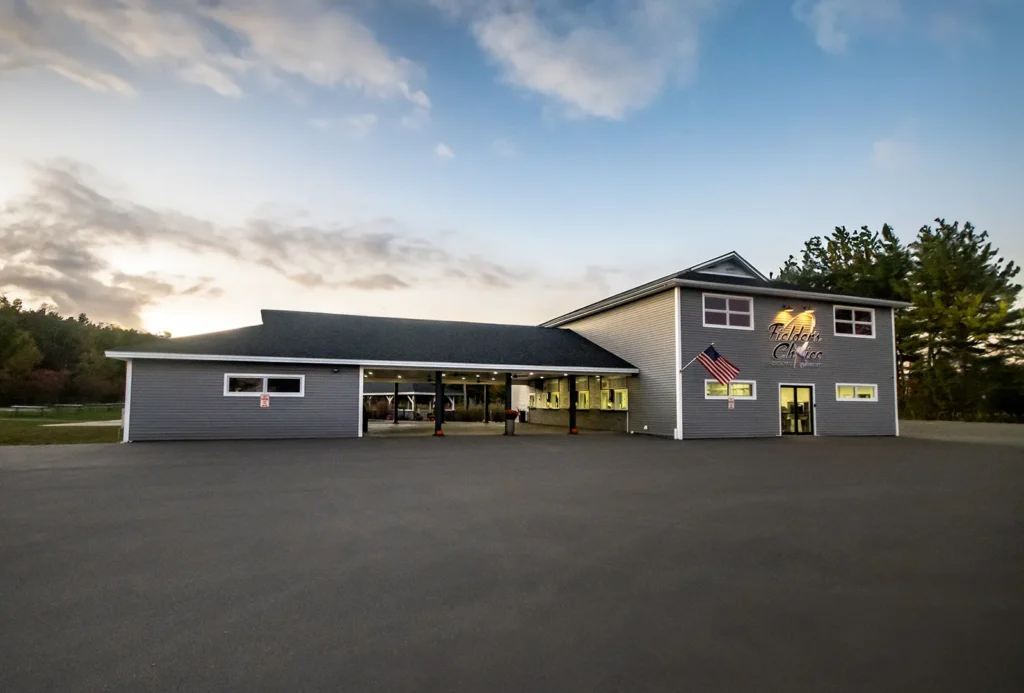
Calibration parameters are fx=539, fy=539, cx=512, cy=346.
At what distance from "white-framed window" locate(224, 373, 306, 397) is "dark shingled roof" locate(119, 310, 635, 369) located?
0.79 m

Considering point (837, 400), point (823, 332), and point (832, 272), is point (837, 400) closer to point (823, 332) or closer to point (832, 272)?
point (823, 332)

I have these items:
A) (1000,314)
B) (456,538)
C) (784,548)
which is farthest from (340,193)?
(1000,314)

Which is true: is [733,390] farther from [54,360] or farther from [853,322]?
[54,360]

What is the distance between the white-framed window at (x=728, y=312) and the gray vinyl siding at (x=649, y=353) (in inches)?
58.5

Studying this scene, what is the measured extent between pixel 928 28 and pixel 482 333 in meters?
17.8

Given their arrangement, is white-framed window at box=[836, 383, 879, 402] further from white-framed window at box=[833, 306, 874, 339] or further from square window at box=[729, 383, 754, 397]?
square window at box=[729, 383, 754, 397]

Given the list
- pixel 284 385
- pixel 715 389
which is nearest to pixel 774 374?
pixel 715 389

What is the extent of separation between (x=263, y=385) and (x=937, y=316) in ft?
134

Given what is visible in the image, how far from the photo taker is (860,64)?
582 inches

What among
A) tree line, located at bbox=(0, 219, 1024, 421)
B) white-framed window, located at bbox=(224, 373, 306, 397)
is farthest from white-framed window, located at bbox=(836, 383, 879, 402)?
white-framed window, located at bbox=(224, 373, 306, 397)

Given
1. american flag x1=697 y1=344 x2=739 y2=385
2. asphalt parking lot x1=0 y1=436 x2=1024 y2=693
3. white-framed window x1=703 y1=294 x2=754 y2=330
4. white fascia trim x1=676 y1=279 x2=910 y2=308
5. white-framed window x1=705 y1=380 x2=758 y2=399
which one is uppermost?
white fascia trim x1=676 y1=279 x2=910 y2=308

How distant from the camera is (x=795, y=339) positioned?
21109 mm

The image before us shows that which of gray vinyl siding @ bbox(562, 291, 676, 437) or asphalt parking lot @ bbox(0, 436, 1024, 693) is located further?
gray vinyl siding @ bbox(562, 291, 676, 437)

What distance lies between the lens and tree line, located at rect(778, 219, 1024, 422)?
34.2 m
